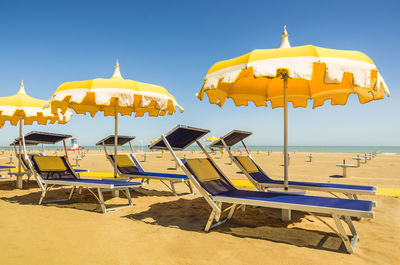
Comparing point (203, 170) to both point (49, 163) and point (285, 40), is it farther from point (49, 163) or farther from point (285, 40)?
point (49, 163)

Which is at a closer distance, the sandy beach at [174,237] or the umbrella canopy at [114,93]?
the sandy beach at [174,237]

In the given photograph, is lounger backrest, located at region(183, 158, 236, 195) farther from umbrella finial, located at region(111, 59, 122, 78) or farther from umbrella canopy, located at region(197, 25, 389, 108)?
umbrella finial, located at region(111, 59, 122, 78)

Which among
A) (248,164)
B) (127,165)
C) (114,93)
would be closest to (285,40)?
(248,164)

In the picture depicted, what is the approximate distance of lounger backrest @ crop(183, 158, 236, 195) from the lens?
429cm

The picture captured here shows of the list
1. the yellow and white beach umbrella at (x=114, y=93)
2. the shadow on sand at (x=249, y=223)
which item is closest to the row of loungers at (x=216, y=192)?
the shadow on sand at (x=249, y=223)

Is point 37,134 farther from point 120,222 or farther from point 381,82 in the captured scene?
point 381,82

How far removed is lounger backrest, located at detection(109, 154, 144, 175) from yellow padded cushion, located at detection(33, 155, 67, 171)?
4.57ft

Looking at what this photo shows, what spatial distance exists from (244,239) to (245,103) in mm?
3413

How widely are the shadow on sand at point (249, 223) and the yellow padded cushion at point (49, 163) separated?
2.56m

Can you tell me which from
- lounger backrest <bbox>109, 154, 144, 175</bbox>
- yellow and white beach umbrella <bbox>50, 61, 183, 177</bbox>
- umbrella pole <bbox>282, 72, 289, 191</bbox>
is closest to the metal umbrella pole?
umbrella pole <bbox>282, 72, 289, 191</bbox>

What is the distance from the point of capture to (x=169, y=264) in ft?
8.90

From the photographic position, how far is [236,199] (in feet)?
12.1

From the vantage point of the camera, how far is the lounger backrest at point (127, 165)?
729 cm

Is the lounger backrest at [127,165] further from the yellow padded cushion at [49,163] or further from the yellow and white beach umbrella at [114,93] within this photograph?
the yellow and white beach umbrella at [114,93]
